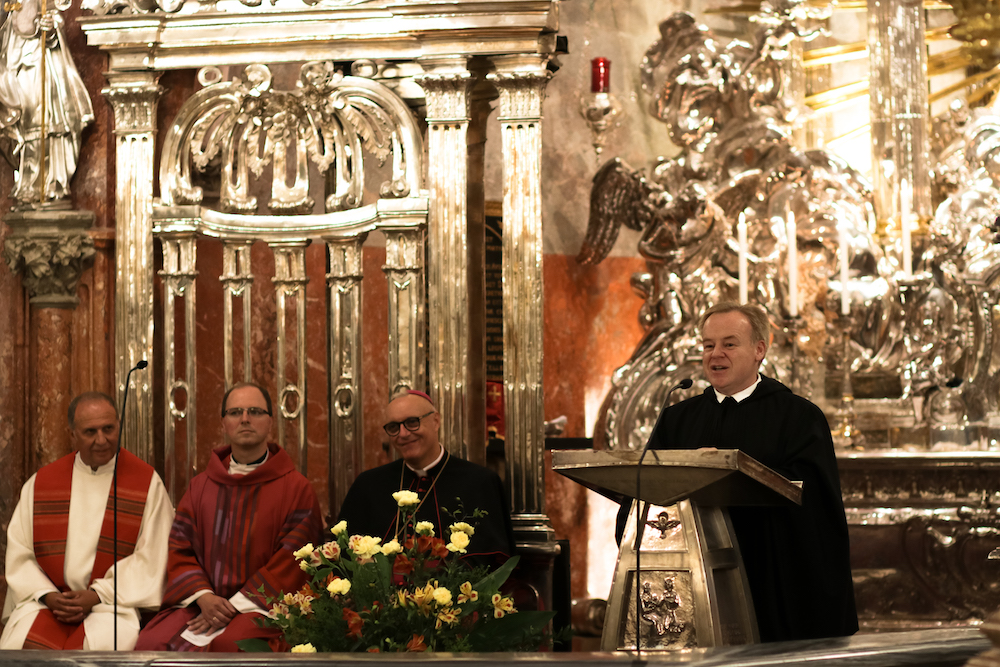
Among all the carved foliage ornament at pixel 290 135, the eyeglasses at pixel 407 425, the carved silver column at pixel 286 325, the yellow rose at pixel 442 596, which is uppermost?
the carved foliage ornament at pixel 290 135

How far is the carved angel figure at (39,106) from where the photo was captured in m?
5.86

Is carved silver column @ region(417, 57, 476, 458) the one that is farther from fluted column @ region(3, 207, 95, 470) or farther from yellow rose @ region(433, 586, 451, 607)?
yellow rose @ region(433, 586, 451, 607)

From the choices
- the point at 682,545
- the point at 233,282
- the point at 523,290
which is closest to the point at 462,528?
the point at 682,545

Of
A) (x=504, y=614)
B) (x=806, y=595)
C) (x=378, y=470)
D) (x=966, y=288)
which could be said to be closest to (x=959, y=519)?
(x=966, y=288)

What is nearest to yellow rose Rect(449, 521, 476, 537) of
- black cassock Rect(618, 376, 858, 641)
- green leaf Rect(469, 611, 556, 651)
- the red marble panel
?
green leaf Rect(469, 611, 556, 651)

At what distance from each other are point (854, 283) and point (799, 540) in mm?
3331

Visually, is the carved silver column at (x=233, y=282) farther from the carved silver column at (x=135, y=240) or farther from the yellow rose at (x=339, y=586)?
the yellow rose at (x=339, y=586)

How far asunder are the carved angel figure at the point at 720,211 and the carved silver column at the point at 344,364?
98.3 inches

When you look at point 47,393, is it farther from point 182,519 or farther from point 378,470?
point 378,470

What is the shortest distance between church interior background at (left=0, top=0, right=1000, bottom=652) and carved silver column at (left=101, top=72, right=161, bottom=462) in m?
0.01

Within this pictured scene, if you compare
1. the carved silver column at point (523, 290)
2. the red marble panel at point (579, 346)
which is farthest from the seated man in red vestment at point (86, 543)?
the red marble panel at point (579, 346)

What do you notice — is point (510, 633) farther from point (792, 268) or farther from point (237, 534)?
point (792, 268)

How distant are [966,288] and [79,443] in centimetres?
511

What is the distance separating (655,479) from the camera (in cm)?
382
